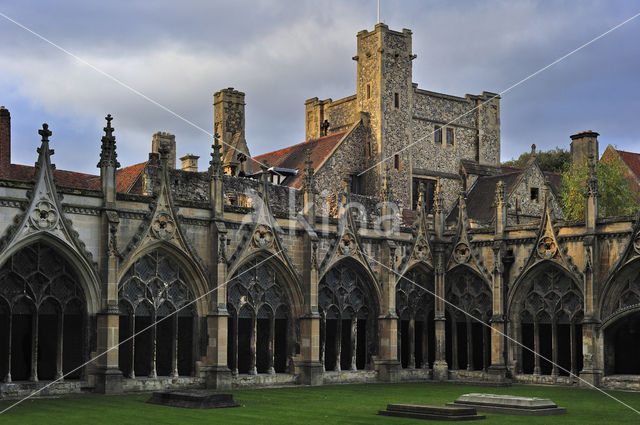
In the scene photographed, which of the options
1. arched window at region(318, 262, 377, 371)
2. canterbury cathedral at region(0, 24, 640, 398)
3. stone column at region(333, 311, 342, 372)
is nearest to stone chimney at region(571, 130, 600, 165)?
canterbury cathedral at region(0, 24, 640, 398)

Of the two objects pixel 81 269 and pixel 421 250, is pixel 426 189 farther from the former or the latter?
pixel 81 269

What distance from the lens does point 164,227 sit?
2970 cm

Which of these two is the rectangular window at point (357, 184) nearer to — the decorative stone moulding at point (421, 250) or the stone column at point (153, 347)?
the decorative stone moulding at point (421, 250)

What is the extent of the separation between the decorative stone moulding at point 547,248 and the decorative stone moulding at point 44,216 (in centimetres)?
1748

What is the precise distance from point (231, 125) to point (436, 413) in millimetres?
33182

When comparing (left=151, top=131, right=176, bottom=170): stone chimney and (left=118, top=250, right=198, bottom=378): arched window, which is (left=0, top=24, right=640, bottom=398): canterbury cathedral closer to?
(left=118, top=250, right=198, bottom=378): arched window

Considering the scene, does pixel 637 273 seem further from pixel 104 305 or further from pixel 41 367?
pixel 41 367

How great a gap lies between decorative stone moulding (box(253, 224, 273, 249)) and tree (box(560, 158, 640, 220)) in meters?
24.0

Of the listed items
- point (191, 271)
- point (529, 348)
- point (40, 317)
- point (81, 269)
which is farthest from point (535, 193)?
point (40, 317)

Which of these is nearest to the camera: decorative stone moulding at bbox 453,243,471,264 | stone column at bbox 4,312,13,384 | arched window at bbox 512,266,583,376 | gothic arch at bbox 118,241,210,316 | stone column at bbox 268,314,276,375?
stone column at bbox 4,312,13,384

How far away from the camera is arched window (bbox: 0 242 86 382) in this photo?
26.5 metres

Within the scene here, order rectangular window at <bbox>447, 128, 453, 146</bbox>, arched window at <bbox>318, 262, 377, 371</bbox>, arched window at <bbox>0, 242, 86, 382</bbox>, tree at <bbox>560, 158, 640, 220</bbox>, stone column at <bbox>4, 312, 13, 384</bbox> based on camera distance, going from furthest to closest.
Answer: rectangular window at <bbox>447, 128, 453, 146</bbox>
tree at <bbox>560, 158, 640, 220</bbox>
arched window at <bbox>318, 262, 377, 371</bbox>
arched window at <bbox>0, 242, 86, 382</bbox>
stone column at <bbox>4, 312, 13, 384</bbox>

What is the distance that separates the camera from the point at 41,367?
27.1 m

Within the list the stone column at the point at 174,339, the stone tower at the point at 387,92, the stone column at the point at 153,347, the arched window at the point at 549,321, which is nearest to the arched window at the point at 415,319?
the arched window at the point at 549,321
